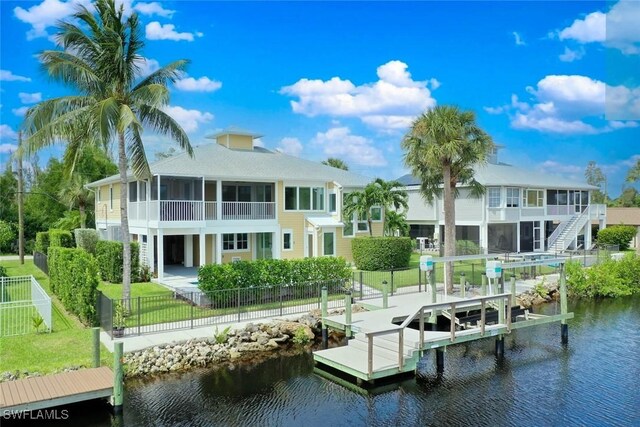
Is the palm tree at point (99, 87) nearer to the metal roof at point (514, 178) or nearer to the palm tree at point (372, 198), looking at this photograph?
the palm tree at point (372, 198)

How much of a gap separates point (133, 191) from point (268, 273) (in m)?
12.9

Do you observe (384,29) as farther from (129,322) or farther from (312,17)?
(129,322)

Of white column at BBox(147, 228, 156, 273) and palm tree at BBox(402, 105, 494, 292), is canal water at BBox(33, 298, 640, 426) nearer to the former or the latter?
palm tree at BBox(402, 105, 494, 292)

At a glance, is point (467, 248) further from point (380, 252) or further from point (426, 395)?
point (426, 395)

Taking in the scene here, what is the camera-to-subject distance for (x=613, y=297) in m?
25.9

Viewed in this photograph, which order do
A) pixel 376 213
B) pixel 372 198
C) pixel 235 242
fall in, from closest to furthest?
1. pixel 372 198
2. pixel 235 242
3. pixel 376 213

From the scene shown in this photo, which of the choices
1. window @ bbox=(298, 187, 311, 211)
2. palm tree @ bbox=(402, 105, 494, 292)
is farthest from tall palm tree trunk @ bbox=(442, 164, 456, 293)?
window @ bbox=(298, 187, 311, 211)

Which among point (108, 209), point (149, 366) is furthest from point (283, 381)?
point (108, 209)

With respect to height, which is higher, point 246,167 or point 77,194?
point 246,167

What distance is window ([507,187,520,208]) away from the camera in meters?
37.8

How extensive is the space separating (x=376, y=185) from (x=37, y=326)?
61.9 feet

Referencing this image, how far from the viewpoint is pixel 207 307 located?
1900cm

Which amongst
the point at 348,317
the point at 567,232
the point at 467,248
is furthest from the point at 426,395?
the point at 567,232

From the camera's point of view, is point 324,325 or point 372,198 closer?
point 324,325
